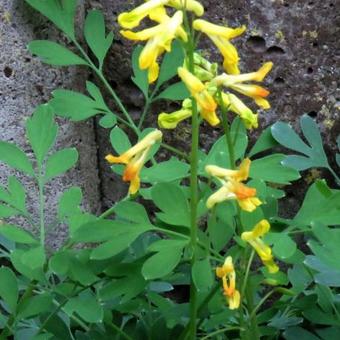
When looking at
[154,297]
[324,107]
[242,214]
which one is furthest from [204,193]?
[324,107]

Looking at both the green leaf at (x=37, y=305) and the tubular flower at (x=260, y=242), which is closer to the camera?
the tubular flower at (x=260, y=242)

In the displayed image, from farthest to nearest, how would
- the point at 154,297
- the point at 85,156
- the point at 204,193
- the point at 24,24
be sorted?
the point at 85,156
the point at 24,24
the point at 154,297
the point at 204,193

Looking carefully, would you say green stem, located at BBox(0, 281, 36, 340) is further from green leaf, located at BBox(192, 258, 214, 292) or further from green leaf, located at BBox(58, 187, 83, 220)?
green leaf, located at BBox(192, 258, 214, 292)

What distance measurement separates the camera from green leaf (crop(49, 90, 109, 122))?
3.81 feet

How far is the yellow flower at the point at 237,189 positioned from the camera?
807mm

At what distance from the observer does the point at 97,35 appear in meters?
1.23

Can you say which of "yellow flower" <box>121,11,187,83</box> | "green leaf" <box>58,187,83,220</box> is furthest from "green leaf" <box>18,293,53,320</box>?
"yellow flower" <box>121,11,187,83</box>

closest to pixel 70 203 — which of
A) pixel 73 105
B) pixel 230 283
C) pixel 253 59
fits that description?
pixel 73 105

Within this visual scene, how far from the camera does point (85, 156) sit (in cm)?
144

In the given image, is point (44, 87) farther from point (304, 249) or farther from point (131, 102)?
point (304, 249)

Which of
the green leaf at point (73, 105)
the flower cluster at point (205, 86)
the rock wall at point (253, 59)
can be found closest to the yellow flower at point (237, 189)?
the flower cluster at point (205, 86)

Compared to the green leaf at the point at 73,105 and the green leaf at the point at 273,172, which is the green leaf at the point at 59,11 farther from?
the green leaf at the point at 273,172

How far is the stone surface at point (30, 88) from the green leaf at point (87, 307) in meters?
0.45

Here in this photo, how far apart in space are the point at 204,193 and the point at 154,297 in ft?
0.66
